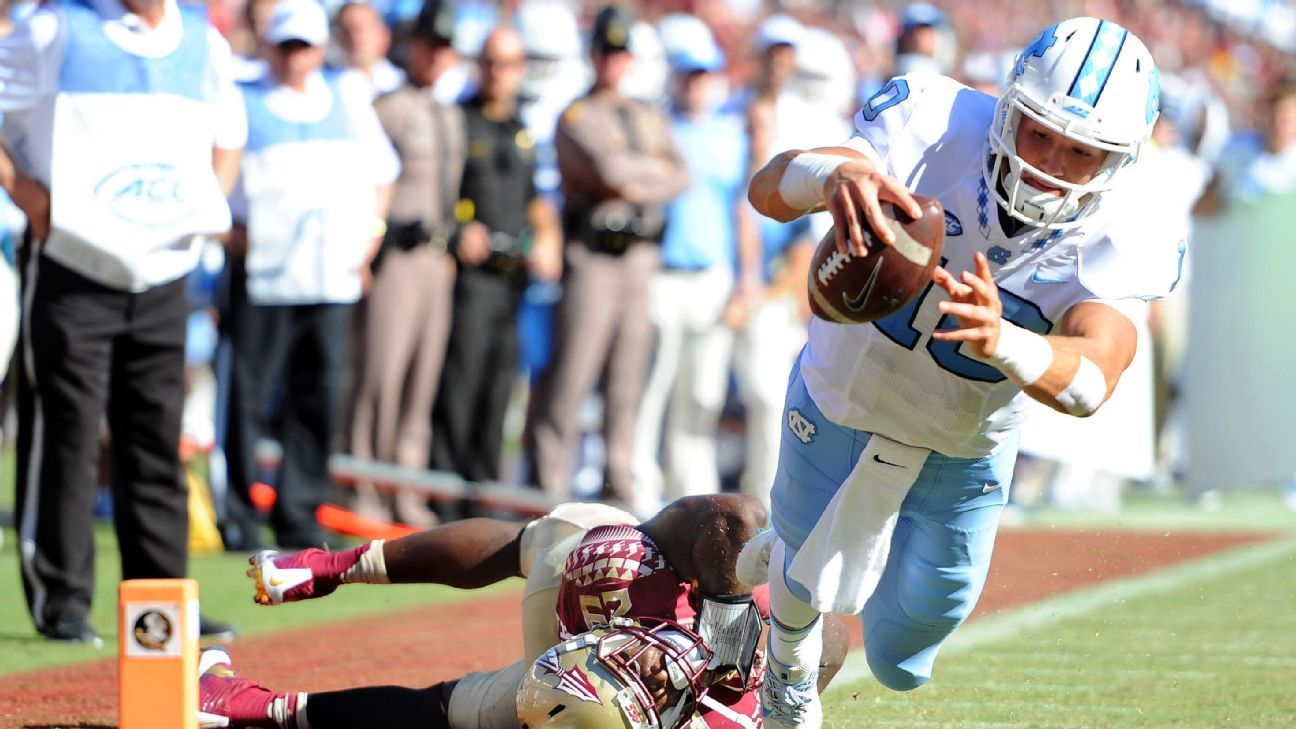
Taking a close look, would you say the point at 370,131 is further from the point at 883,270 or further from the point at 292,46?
the point at 883,270

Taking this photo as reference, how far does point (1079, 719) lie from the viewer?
4.24 metres

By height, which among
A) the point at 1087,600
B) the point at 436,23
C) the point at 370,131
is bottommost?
the point at 1087,600

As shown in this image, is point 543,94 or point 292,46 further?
point 543,94

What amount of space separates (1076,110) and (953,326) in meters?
0.48

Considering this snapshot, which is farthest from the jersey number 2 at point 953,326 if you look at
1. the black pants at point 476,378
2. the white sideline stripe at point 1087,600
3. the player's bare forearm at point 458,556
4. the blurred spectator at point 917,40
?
the blurred spectator at point 917,40

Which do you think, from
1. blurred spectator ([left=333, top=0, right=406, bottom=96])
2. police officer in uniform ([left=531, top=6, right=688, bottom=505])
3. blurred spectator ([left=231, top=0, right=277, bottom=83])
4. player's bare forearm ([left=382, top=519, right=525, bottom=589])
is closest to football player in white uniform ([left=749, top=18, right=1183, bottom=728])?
player's bare forearm ([left=382, top=519, right=525, bottom=589])

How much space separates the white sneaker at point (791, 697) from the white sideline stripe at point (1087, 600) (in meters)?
0.81

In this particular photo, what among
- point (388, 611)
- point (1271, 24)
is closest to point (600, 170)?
point (388, 611)

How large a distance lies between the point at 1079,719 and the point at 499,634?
2.01 metres

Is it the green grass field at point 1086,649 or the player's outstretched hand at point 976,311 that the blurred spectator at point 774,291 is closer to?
the green grass field at point 1086,649

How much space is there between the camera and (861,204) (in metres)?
3.17

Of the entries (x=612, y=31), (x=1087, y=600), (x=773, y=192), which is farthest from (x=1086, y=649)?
(x=612, y=31)

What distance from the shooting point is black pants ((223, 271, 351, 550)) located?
7.12 m

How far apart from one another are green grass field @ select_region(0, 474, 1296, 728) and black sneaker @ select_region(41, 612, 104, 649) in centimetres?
5
